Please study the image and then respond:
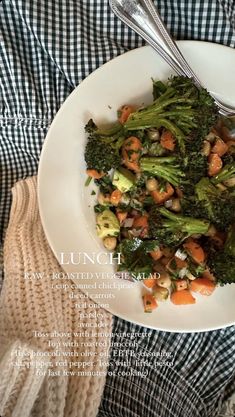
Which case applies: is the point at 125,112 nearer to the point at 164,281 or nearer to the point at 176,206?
the point at 176,206

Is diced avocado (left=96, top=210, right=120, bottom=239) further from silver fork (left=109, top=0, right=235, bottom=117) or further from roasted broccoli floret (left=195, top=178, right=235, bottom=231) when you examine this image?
silver fork (left=109, top=0, right=235, bottom=117)

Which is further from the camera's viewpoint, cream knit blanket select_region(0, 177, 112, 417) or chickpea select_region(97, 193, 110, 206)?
chickpea select_region(97, 193, 110, 206)

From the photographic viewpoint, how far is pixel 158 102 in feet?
5.08

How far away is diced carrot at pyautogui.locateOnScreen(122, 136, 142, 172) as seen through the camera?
1.58 m

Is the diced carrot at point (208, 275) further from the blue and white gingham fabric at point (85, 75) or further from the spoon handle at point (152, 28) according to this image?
the spoon handle at point (152, 28)

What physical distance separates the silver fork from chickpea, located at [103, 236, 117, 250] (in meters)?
0.54

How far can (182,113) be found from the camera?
1535 mm

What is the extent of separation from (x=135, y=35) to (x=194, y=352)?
103cm

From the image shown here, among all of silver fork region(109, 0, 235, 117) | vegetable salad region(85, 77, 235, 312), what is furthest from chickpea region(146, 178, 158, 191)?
silver fork region(109, 0, 235, 117)

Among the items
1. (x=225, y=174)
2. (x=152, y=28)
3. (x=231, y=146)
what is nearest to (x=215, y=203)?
(x=225, y=174)

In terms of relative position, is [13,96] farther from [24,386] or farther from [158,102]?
[24,386]

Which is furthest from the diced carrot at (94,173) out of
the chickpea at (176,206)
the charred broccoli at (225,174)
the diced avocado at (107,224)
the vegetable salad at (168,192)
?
the charred broccoli at (225,174)

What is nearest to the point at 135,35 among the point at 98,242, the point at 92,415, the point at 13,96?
the point at 13,96

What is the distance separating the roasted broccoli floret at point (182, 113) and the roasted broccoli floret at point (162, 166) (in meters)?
0.05
